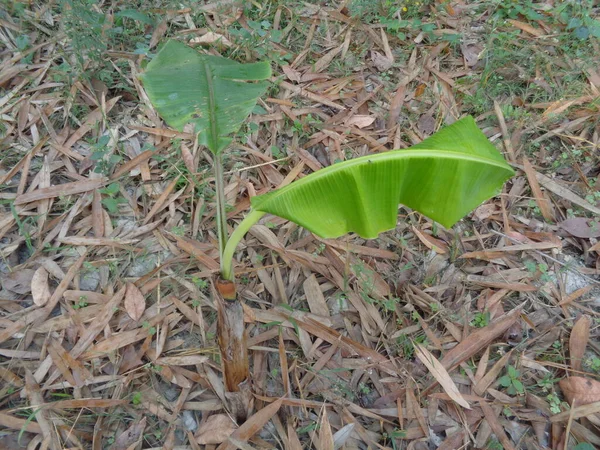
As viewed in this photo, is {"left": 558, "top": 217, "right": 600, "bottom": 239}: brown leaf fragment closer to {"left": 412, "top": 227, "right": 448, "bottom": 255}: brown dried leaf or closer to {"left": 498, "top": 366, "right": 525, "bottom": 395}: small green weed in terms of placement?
{"left": 412, "top": 227, "right": 448, "bottom": 255}: brown dried leaf

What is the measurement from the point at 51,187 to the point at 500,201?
1.50 meters

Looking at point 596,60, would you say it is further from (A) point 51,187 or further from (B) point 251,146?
(A) point 51,187

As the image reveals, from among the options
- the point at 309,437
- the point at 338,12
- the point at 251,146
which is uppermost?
the point at 338,12

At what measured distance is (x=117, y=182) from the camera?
4.93 feet

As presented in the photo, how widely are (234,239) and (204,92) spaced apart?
1.12 ft

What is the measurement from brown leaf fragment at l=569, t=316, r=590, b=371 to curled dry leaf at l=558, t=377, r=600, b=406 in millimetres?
51

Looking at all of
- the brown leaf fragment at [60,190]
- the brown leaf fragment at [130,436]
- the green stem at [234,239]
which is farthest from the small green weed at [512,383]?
the brown leaf fragment at [60,190]

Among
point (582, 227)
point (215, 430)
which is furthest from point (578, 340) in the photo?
point (215, 430)

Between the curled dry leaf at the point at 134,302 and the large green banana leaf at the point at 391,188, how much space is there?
0.64 m

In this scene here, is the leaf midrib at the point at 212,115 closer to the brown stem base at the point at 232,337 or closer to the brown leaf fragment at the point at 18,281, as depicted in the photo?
the brown stem base at the point at 232,337

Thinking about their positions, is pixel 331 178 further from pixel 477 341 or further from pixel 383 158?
pixel 477 341

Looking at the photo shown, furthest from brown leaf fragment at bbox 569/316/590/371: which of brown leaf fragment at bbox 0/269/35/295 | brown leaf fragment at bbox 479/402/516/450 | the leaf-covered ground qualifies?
brown leaf fragment at bbox 0/269/35/295

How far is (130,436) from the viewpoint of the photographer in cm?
113

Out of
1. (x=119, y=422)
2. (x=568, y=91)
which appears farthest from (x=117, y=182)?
(x=568, y=91)
